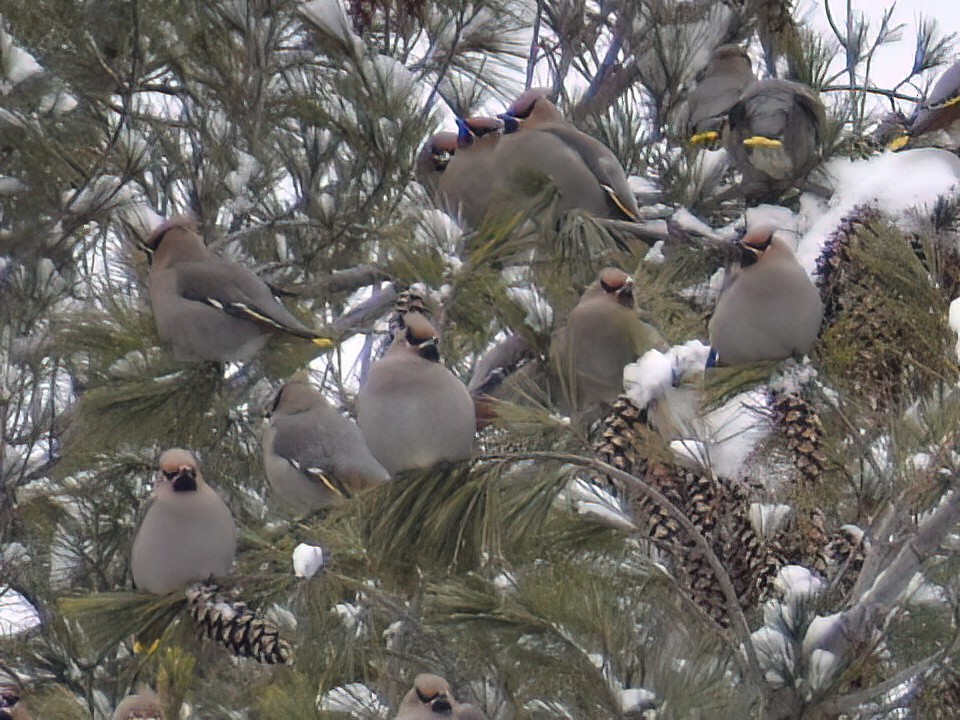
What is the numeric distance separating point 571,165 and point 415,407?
3.39 ft

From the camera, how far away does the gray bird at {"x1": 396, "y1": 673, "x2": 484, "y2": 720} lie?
3303 mm

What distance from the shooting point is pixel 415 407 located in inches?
108

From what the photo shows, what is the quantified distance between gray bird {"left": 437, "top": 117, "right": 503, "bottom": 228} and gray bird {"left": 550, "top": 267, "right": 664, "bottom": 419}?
0.32 metres

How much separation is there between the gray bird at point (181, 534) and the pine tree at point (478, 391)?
0.42 ft

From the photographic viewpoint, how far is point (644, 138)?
4.39 metres

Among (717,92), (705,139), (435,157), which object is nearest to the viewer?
(705,139)

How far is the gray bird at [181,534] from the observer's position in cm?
335

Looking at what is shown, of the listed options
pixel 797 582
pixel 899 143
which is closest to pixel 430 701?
pixel 797 582

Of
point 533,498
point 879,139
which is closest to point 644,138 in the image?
point 879,139

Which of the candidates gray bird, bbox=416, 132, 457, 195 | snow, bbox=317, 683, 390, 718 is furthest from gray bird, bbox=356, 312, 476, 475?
gray bird, bbox=416, 132, 457, 195

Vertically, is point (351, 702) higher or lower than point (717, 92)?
lower

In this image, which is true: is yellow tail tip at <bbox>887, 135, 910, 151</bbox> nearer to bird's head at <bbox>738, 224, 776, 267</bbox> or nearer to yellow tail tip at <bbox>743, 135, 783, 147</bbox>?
yellow tail tip at <bbox>743, 135, 783, 147</bbox>

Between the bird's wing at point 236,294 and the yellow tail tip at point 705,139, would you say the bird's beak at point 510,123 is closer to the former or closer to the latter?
the yellow tail tip at point 705,139

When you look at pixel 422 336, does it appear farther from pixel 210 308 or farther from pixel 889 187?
pixel 889 187
